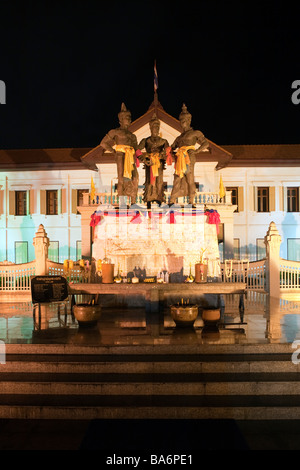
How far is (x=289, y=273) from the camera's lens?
48.9ft

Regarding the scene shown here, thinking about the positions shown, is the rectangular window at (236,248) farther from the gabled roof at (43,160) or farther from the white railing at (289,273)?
the white railing at (289,273)

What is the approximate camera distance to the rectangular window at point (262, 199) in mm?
29500

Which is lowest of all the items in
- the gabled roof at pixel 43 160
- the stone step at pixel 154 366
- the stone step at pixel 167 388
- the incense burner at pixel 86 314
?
the stone step at pixel 167 388

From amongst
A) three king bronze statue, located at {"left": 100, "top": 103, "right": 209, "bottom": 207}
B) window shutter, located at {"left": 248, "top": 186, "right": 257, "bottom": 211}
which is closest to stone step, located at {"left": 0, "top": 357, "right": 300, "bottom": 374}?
three king bronze statue, located at {"left": 100, "top": 103, "right": 209, "bottom": 207}

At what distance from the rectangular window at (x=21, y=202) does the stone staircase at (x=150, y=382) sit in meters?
25.0

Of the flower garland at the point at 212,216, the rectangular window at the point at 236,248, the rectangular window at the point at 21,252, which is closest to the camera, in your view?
the flower garland at the point at 212,216

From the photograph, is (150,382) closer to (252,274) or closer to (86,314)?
(86,314)

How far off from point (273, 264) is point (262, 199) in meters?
16.5

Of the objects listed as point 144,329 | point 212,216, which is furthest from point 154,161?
point 144,329

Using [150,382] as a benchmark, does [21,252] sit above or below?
above

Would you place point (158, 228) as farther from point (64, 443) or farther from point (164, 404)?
point (64, 443)

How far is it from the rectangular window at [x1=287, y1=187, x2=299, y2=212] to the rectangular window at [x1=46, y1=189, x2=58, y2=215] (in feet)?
52.8

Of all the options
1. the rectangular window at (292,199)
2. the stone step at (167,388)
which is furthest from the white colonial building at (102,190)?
the stone step at (167,388)

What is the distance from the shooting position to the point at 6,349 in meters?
6.40
